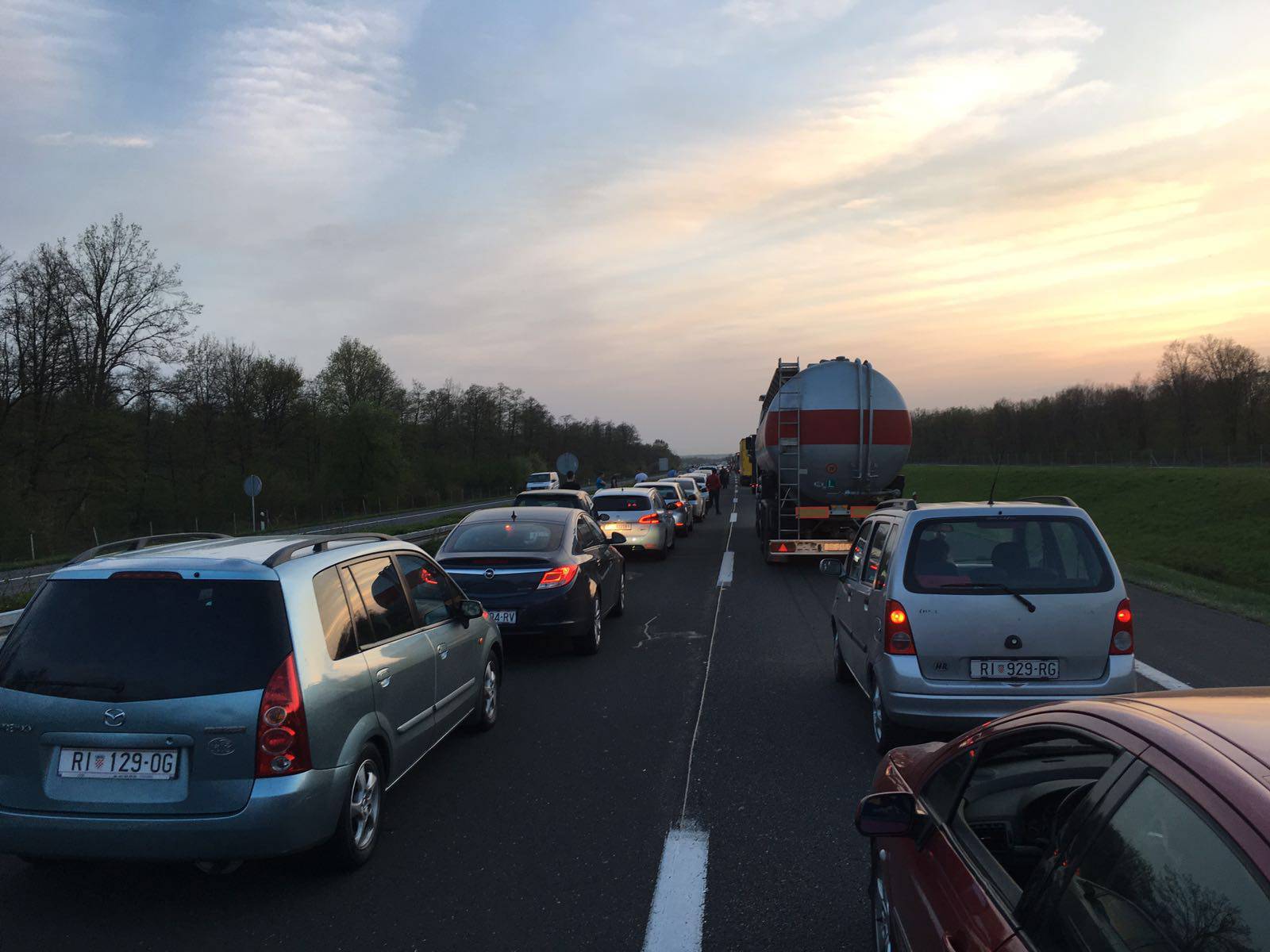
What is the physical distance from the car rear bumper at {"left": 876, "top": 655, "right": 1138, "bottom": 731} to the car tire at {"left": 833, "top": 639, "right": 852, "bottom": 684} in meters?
2.35

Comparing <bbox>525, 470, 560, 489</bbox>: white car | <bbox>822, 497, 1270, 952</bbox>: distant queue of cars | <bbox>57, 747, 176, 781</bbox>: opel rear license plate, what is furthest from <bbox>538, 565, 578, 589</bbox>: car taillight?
<bbox>525, 470, 560, 489</bbox>: white car

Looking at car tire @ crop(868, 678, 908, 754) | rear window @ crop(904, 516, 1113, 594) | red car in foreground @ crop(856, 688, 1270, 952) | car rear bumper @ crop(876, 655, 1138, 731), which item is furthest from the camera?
car tire @ crop(868, 678, 908, 754)

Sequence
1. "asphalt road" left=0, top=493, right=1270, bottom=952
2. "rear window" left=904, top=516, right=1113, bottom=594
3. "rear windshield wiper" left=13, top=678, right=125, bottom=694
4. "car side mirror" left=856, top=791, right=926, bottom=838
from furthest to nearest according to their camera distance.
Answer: "rear window" left=904, top=516, right=1113, bottom=594 → "rear windshield wiper" left=13, top=678, right=125, bottom=694 → "asphalt road" left=0, top=493, right=1270, bottom=952 → "car side mirror" left=856, top=791, right=926, bottom=838

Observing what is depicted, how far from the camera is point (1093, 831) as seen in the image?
6.20ft

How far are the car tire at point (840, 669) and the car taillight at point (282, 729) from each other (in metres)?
5.21

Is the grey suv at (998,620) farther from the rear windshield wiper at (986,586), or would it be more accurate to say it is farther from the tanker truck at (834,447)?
the tanker truck at (834,447)

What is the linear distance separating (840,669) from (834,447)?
371 inches

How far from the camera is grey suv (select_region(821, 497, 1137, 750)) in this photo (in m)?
5.53

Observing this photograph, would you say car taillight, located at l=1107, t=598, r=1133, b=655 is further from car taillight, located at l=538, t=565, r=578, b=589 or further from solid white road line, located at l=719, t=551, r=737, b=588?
solid white road line, located at l=719, t=551, r=737, b=588

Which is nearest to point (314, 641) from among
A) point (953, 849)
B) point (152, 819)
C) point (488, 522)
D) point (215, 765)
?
point (215, 765)

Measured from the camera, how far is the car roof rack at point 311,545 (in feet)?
14.2

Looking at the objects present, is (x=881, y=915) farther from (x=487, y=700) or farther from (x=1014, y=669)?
(x=487, y=700)

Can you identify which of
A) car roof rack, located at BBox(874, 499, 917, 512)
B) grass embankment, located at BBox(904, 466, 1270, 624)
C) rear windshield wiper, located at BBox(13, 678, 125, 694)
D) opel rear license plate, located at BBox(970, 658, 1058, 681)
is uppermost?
car roof rack, located at BBox(874, 499, 917, 512)

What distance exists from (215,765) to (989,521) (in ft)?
14.8
